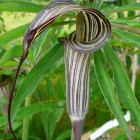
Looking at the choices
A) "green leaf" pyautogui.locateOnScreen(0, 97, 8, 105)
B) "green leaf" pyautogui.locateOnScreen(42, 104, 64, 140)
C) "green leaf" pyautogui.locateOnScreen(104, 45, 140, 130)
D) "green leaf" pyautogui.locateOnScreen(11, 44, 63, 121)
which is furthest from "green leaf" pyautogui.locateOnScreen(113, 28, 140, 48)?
"green leaf" pyautogui.locateOnScreen(42, 104, 64, 140)

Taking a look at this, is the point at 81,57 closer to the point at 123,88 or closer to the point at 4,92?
the point at 123,88

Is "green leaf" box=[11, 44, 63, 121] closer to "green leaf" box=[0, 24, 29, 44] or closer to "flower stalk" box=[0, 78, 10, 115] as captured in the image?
"green leaf" box=[0, 24, 29, 44]

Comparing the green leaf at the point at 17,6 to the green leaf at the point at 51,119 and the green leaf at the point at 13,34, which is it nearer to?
the green leaf at the point at 13,34

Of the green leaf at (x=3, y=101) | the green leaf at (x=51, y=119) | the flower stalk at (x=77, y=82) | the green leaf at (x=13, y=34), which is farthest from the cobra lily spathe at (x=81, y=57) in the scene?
the green leaf at (x=51, y=119)

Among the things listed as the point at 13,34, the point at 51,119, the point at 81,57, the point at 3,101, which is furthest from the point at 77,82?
the point at 51,119

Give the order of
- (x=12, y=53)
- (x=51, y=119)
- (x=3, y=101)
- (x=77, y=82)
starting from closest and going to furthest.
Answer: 1. (x=77, y=82)
2. (x=12, y=53)
3. (x=3, y=101)
4. (x=51, y=119)
